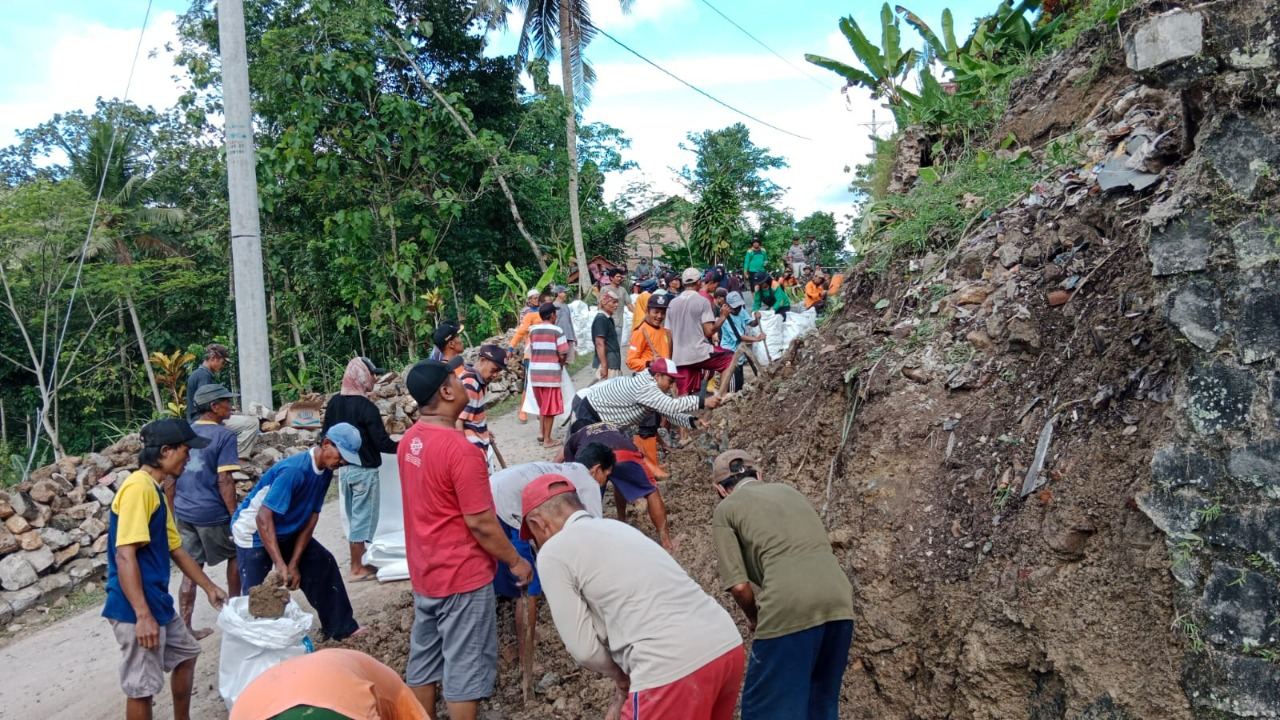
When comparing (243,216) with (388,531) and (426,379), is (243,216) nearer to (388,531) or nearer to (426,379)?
(388,531)

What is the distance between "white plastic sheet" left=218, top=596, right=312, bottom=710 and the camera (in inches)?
167

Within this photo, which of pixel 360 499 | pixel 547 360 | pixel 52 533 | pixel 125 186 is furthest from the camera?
pixel 125 186

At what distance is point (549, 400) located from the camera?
Result: 8977mm

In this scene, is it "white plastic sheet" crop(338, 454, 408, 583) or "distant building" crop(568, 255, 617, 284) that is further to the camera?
"distant building" crop(568, 255, 617, 284)

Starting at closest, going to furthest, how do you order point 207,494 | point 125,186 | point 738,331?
point 207,494 → point 738,331 → point 125,186

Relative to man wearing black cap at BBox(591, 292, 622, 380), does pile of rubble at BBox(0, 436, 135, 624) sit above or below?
below

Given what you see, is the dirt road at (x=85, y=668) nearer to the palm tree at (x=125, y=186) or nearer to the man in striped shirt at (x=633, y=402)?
the man in striped shirt at (x=633, y=402)

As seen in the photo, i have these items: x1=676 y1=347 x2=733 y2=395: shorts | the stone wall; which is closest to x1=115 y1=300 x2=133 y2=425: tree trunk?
x1=676 y1=347 x2=733 y2=395: shorts

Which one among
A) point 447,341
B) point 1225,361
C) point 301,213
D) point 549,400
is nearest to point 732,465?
point 1225,361

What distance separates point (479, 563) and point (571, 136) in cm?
1543

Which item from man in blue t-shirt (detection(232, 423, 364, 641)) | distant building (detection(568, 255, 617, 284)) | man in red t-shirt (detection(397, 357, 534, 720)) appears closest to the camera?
man in red t-shirt (detection(397, 357, 534, 720))

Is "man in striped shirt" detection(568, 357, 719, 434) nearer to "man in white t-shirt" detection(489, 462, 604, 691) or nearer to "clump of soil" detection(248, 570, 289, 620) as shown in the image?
"man in white t-shirt" detection(489, 462, 604, 691)

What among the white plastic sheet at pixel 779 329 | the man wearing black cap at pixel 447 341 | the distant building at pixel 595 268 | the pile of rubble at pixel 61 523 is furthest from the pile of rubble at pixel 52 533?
the distant building at pixel 595 268

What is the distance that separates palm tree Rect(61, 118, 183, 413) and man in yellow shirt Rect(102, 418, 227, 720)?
609 inches
